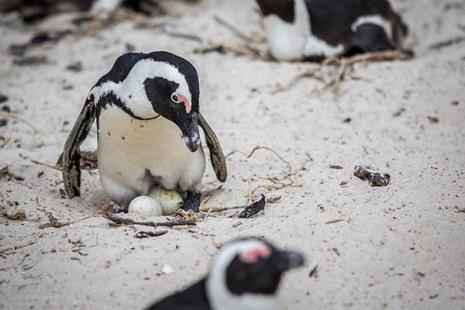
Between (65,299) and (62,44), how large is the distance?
3.64 meters

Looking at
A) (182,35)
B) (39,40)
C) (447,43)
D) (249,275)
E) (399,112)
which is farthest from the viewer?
(39,40)

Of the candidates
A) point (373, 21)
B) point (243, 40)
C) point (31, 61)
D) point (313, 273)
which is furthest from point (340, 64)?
point (313, 273)

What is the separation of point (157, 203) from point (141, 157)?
223 millimetres

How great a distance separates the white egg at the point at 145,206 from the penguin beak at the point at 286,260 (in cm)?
130

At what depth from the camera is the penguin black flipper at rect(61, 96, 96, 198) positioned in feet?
11.0

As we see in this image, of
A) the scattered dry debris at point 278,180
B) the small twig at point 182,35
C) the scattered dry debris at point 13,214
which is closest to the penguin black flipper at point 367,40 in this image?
the small twig at point 182,35

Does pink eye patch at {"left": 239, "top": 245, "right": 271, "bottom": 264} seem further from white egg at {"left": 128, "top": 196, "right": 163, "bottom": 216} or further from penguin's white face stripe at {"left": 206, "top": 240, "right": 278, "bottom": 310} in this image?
white egg at {"left": 128, "top": 196, "right": 163, "bottom": 216}

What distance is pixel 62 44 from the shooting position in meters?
5.83

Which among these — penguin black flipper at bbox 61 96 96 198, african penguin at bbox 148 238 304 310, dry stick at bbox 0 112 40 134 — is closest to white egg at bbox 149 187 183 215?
penguin black flipper at bbox 61 96 96 198

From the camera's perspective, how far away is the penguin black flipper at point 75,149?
335 centimetres

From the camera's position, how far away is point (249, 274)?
2023mm

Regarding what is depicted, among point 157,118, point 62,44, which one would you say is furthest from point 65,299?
point 62,44

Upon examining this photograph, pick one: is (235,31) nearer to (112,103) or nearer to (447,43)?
(447,43)

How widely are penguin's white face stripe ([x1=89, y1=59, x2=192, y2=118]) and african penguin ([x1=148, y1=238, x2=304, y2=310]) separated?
0.94 meters
